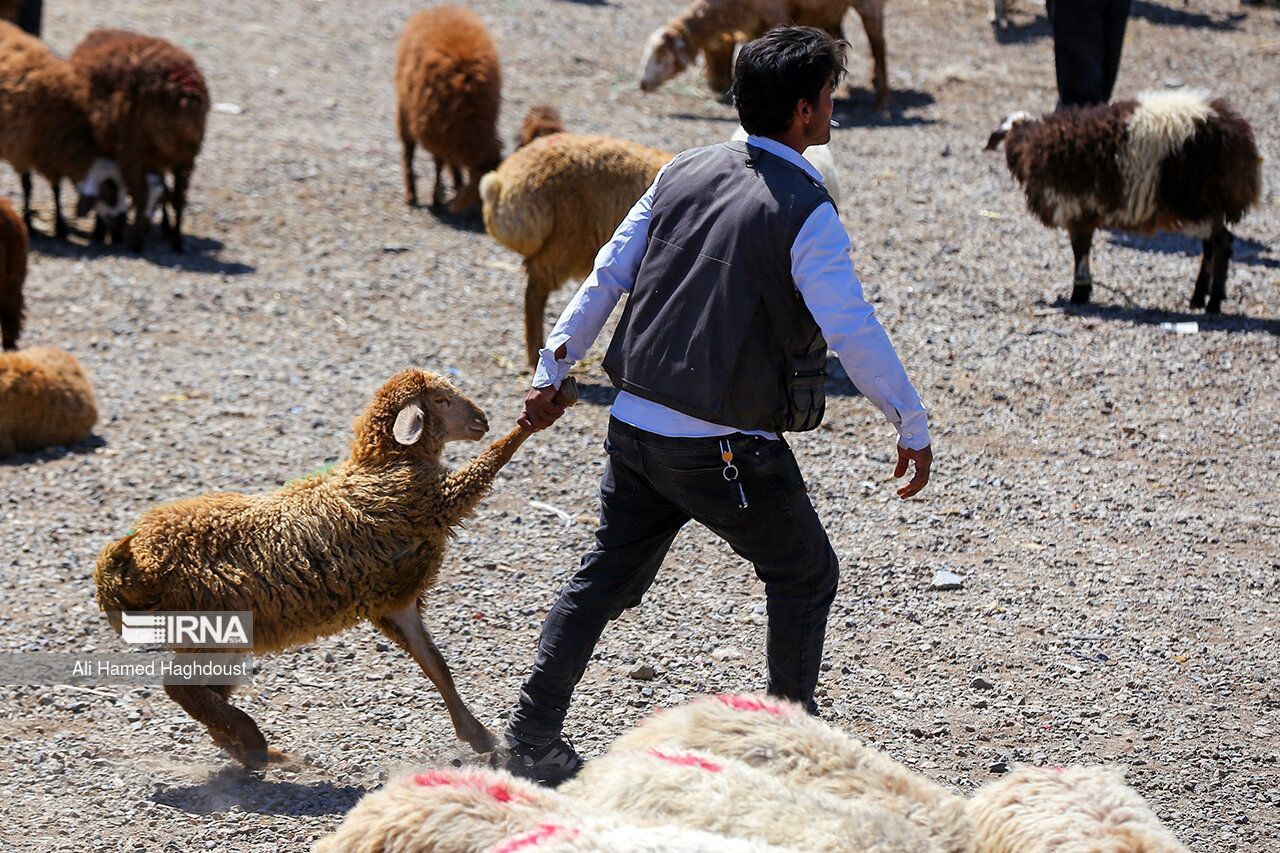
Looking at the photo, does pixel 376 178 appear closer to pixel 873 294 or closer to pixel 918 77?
pixel 873 294

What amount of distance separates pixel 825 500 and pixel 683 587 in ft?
3.51

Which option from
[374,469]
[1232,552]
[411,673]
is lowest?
[411,673]

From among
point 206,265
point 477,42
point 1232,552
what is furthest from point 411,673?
point 477,42

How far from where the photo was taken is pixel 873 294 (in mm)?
8727

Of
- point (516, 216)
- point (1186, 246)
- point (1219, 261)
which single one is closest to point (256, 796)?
point (516, 216)

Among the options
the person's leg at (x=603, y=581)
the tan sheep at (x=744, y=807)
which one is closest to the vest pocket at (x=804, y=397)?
the person's leg at (x=603, y=581)

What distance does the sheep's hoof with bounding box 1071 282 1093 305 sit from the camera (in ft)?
28.1

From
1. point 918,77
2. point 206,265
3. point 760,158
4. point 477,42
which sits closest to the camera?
point 760,158

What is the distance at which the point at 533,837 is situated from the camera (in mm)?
2338

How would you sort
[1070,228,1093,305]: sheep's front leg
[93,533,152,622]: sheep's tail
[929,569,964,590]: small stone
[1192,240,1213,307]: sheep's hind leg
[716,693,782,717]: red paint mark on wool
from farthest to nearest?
[1070,228,1093,305]: sheep's front leg → [1192,240,1213,307]: sheep's hind leg → [929,569,964,590]: small stone → [93,533,152,622]: sheep's tail → [716,693,782,717]: red paint mark on wool

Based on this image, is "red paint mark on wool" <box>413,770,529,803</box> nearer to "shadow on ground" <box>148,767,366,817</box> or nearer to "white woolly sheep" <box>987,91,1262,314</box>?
"shadow on ground" <box>148,767,366,817</box>

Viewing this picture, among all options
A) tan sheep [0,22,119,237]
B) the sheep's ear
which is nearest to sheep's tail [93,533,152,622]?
the sheep's ear

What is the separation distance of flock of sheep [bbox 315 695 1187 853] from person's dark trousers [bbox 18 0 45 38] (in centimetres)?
1182

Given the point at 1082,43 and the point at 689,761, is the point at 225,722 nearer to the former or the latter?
the point at 689,761
